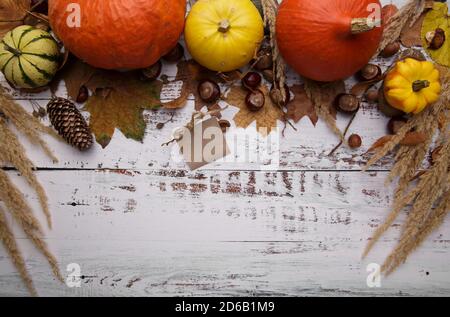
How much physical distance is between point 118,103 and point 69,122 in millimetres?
144

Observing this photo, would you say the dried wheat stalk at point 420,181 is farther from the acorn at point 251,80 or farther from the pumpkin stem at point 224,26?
the pumpkin stem at point 224,26

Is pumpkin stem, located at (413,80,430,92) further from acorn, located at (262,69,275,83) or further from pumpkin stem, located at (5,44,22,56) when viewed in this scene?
pumpkin stem, located at (5,44,22,56)

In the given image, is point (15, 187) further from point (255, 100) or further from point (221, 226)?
point (255, 100)

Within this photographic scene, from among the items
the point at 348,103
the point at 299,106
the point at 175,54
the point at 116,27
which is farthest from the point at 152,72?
the point at 348,103

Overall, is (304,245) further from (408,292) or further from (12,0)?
(12,0)

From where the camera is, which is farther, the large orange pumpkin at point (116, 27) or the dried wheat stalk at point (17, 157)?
the dried wheat stalk at point (17, 157)

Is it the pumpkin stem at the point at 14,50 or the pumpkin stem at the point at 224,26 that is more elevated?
the pumpkin stem at the point at 224,26

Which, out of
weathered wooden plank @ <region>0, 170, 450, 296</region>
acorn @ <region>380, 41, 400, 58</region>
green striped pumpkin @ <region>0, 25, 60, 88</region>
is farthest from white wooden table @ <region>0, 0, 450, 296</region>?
acorn @ <region>380, 41, 400, 58</region>

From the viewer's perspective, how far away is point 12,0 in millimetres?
1380

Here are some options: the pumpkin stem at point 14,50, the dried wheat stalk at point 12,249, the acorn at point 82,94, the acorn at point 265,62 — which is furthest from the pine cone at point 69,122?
the acorn at point 265,62

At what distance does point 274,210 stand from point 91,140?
56cm

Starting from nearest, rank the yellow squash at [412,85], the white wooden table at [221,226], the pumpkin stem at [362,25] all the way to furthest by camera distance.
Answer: the pumpkin stem at [362,25] → the yellow squash at [412,85] → the white wooden table at [221,226]

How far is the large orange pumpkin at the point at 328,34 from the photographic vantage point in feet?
4.03
